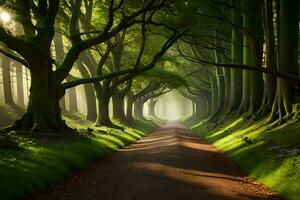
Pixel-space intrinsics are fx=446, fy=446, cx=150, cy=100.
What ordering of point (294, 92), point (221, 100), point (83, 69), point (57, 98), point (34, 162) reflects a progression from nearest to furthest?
point (34, 162), point (294, 92), point (57, 98), point (83, 69), point (221, 100)

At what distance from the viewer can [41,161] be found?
1276 centimetres

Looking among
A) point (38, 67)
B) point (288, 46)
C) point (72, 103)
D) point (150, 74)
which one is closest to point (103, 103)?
point (150, 74)

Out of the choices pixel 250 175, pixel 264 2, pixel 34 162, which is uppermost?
pixel 264 2

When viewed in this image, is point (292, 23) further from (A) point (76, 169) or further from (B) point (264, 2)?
A: (A) point (76, 169)

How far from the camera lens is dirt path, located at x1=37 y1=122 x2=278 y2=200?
33.7ft

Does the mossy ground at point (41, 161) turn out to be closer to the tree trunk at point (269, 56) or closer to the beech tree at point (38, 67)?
the beech tree at point (38, 67)

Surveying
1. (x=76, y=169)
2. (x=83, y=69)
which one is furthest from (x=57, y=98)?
(x=83, y=69)

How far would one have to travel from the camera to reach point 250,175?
544 inches

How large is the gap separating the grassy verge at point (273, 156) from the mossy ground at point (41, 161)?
18.4ft

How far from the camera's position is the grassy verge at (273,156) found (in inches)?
440

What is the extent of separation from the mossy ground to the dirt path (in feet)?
1.23

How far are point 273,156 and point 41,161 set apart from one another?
7.16 m

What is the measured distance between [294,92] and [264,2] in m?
5.35

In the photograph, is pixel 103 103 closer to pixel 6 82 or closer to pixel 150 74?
pixel 150 74
